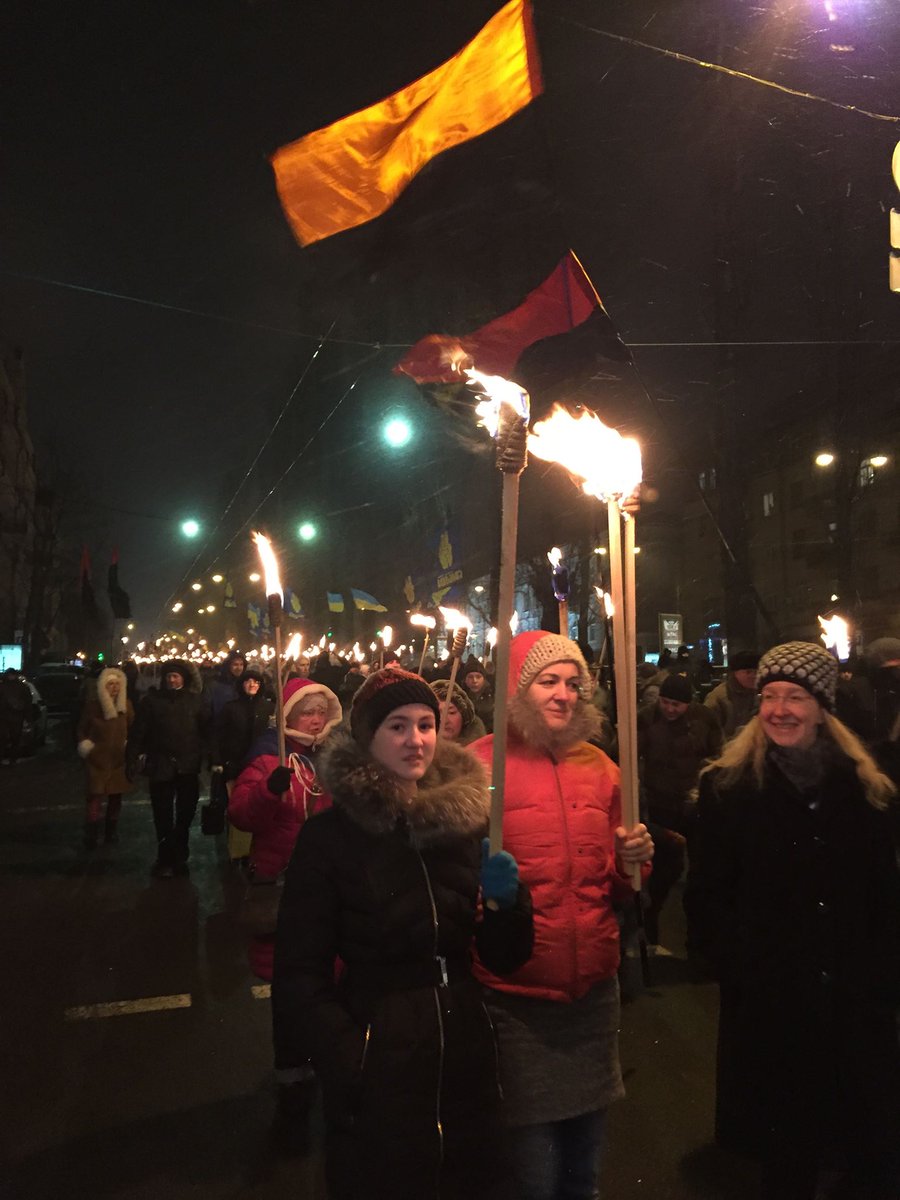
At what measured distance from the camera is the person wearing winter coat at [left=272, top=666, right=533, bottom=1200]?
84.1 inches

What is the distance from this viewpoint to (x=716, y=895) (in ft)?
10.1

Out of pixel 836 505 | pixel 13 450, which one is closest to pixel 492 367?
pixel 836 505

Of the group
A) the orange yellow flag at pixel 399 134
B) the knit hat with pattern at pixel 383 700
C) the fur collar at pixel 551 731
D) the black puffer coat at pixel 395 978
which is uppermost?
the orange yellow flag at pixel 399 134

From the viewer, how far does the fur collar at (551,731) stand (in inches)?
122

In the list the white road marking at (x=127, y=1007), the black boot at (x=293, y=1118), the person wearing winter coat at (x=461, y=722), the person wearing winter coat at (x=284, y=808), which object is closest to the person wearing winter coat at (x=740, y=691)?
the person wearing winter coat at (x=461, y=722)

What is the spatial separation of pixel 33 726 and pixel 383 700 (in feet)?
63.1

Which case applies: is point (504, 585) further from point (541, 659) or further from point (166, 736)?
point (166, 736)

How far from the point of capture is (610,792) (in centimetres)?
311

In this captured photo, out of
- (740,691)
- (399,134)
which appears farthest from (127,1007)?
(399,134)

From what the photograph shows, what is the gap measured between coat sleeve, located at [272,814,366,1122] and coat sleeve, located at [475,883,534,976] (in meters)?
0.44

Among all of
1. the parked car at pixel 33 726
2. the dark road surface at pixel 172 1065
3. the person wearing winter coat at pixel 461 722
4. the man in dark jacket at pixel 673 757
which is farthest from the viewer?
the parked car at pixel 33 726

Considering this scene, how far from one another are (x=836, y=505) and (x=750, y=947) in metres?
23.3

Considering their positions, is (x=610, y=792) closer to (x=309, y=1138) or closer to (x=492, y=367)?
(x=309, y=1138)

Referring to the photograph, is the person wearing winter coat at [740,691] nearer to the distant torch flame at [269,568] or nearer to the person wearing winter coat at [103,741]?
the distant torch flame at [269,568]
